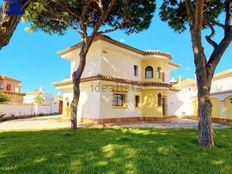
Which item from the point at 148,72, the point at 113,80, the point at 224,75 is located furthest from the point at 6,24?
the point at 224,75

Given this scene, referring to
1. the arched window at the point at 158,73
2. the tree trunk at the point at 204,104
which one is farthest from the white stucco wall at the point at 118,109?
the tree trunk at the point at 204,104

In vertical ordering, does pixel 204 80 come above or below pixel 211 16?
below

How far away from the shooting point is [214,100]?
18859 mm

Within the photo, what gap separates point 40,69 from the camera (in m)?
44.2

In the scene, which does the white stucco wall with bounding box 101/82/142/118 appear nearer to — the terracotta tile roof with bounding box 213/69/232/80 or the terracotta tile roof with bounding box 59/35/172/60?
the terracotta tile roof with bounding box 59/35/172/60

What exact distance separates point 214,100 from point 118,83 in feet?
32.5

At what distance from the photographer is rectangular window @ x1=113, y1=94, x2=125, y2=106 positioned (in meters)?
17.4

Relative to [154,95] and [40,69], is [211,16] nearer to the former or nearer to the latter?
[154,95]

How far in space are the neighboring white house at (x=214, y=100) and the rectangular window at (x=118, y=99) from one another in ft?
25.0

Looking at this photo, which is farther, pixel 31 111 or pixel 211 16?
pixel 31 111

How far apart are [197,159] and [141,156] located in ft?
4.99

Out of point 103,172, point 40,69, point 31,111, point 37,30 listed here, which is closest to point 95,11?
point 37,30

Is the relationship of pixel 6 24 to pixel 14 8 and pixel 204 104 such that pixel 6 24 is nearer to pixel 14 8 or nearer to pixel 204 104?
pixel 14 8

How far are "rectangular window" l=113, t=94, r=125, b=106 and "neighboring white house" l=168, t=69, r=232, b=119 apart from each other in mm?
7630
